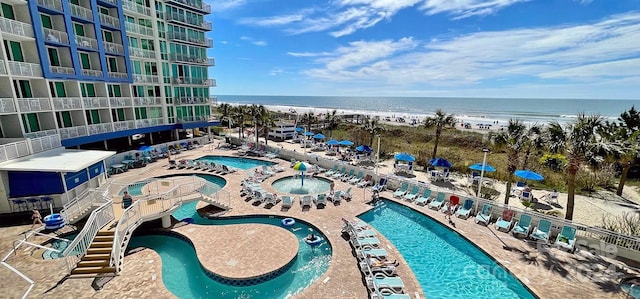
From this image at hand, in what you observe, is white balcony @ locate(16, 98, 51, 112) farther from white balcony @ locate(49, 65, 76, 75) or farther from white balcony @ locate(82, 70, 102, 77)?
white balcony @ locate(82, 70, 102, 77)

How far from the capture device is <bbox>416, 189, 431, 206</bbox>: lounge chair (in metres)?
16.6

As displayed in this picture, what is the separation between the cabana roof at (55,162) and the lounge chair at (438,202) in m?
19.3

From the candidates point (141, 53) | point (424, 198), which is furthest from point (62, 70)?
point (424, 198)

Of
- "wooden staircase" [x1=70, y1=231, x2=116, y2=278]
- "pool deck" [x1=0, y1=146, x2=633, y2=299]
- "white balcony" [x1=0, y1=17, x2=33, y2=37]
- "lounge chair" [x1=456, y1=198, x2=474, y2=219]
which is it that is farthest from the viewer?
"white balcony" [x1=0, y1=17, x2=33, y2=37]

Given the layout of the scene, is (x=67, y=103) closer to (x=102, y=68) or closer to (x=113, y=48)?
(x=102, y=68)

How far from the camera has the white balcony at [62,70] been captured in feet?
65.5

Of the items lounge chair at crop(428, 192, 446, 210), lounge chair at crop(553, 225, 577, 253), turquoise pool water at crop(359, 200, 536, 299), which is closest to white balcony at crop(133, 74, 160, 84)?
turquoise pool water at crop(359, 200, 536, 299)

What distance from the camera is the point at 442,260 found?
455 inches

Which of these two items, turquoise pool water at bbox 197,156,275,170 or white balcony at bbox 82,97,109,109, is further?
turquoise pool water at bbox 197,156,275,170

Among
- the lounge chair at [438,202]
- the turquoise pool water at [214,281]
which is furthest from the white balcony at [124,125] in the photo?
the lounge chair at [438,202]

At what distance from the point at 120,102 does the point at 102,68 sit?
3655mm

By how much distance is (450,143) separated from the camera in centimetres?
3878

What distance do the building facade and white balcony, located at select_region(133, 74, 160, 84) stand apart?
106mm

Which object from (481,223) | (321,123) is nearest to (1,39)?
(481,223)
